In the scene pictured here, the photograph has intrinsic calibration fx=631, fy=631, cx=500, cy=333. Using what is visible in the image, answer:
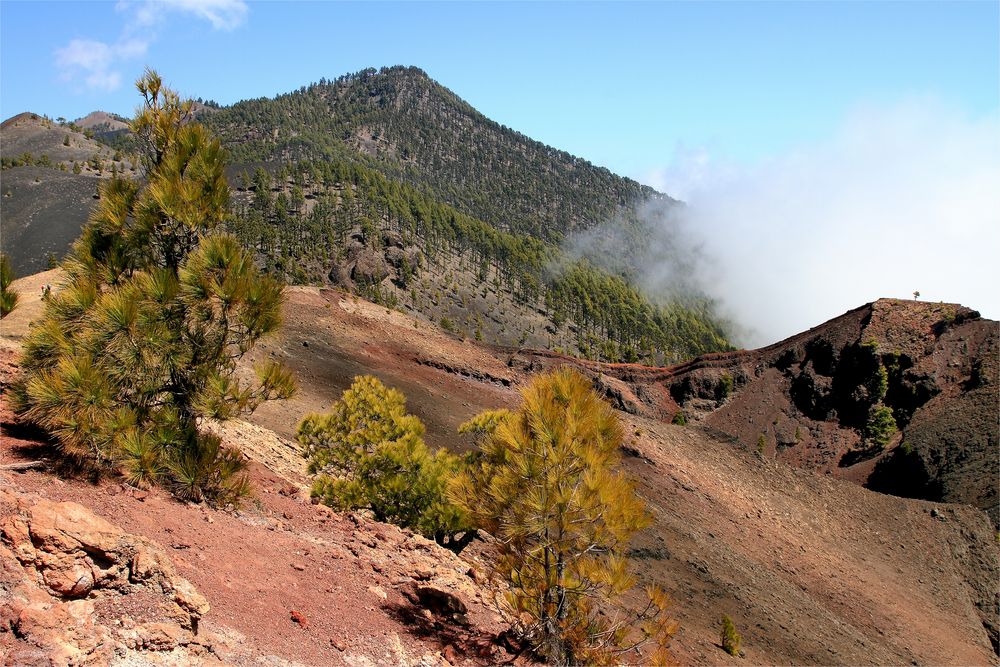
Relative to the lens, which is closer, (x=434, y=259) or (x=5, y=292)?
(x=5, y=292)

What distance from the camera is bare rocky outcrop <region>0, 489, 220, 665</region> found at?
4594 millimetres

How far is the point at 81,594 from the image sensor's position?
5.02m

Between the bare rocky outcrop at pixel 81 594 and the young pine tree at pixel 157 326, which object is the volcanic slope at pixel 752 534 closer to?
the young pine tree at pixel 157 326

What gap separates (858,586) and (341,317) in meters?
28.7

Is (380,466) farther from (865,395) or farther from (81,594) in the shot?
(865,395)

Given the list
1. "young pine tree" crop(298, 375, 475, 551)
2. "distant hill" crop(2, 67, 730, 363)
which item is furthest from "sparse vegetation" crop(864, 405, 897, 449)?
"distant hill" crop(2, 67, 730, 363)

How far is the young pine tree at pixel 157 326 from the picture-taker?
778 centimetres

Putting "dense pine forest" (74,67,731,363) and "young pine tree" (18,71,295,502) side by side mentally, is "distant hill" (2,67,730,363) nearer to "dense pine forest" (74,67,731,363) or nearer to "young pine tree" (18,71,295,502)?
"dense pine forest" (74,67,731,363)

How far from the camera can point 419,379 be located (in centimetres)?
3416

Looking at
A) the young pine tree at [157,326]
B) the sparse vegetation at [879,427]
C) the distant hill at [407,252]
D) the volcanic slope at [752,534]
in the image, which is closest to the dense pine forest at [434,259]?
the distant hill at [407,252]

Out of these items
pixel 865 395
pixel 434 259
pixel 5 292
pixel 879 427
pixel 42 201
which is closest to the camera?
pixel 5 292

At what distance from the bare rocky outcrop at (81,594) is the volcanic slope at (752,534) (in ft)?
24.5

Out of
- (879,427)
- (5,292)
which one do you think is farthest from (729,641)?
(879,427)

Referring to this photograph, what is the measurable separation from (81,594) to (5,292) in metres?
7.28
